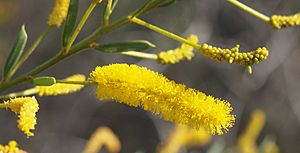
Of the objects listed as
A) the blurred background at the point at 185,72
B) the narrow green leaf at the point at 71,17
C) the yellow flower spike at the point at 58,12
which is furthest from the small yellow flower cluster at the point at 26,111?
the blurred background at the point at 185,72

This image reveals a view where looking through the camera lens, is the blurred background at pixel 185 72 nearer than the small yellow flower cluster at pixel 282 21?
No

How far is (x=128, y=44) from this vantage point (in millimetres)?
1475

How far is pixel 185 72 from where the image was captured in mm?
6824

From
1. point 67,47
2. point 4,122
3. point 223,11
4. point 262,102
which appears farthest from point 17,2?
point 67,47

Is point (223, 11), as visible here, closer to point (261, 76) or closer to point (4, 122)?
point (261, 76)

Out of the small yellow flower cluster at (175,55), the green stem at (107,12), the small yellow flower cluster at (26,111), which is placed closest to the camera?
the small yellow flower cluster at (26,111)

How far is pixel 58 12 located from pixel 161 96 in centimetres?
46

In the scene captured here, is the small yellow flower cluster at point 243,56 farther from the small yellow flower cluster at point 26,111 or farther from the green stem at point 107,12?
the small yellow flower cluster at point 26,111

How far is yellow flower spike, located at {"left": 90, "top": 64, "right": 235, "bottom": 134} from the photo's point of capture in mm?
1346

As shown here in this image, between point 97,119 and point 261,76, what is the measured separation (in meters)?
1.85

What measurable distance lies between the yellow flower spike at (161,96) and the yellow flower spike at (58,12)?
33 centimetres

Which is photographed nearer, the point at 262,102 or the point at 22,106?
the point at 22,106

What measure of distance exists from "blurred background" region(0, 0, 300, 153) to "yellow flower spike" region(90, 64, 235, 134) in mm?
4671

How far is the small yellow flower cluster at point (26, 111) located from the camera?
1.29 meters
